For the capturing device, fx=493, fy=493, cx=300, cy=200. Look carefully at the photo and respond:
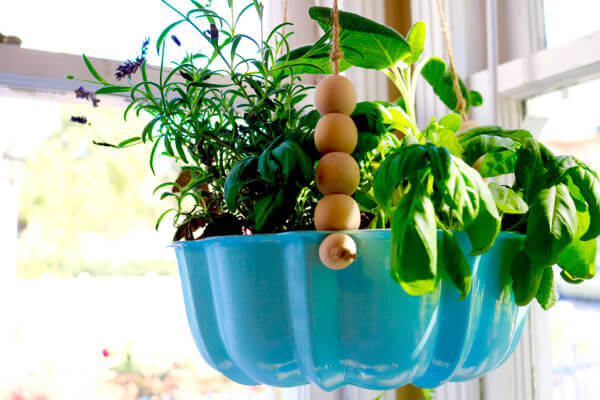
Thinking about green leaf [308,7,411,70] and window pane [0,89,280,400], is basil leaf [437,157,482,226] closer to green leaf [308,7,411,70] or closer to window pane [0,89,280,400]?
green leaf [308,7,411,70]

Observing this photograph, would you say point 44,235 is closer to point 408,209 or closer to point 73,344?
point 73,344

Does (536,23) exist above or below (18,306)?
above

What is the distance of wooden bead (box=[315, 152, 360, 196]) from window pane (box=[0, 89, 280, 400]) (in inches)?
32.4

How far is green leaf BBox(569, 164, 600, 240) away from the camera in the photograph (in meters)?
0.50

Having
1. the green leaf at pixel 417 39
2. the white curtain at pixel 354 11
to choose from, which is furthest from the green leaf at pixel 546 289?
the white curtain at pixel 354 11

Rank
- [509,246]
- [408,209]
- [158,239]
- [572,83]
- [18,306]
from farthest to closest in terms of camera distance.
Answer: [158,239] → [18,306] → [572,83] → [509,246] → [408,209]

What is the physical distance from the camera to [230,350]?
51cm

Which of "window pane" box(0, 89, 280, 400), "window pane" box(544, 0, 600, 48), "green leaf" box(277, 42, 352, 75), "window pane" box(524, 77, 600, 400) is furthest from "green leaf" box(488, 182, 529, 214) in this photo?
"window pane" box(0, 89, 280, 400)

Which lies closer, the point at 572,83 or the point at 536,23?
the point at 572,83

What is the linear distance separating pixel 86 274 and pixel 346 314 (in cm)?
90

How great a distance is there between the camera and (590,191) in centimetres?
50

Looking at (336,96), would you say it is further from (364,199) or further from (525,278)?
(525,278)

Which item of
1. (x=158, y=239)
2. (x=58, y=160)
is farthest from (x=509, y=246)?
(x=58, y=160)

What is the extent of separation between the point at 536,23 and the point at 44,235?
1212 millimetres
